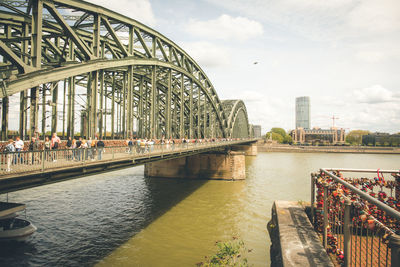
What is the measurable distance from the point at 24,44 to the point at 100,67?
627cm

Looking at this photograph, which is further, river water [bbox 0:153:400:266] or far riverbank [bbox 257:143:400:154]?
far riverbank [bbox 257:143:400:154]

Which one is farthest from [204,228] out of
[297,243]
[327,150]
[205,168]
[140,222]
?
[327,150]

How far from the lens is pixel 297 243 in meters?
6.61

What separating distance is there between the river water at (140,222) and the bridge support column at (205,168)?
13.1 ft

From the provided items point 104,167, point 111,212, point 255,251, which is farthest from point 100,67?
point 255,251

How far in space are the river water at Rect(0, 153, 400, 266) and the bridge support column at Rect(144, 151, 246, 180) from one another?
400 centimetres

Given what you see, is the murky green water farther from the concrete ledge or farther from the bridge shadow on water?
the concrete ledge

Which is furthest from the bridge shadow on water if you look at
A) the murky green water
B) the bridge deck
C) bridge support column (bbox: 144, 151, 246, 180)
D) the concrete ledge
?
the concrete ledge

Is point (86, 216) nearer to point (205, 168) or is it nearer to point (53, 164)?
point (53, 164)

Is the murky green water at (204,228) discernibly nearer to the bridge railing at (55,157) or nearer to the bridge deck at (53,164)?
the bridge deck at (53,164)

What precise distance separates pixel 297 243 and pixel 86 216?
16.4 metres

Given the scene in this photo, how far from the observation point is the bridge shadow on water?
12797 mm

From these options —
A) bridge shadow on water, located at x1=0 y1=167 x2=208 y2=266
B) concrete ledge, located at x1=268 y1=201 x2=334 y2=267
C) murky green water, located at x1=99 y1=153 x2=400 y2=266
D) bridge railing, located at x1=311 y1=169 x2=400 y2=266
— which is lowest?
murky green water, located at x1=99 y1=153 x2=400 y2=266

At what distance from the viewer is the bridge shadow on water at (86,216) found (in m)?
12.8
